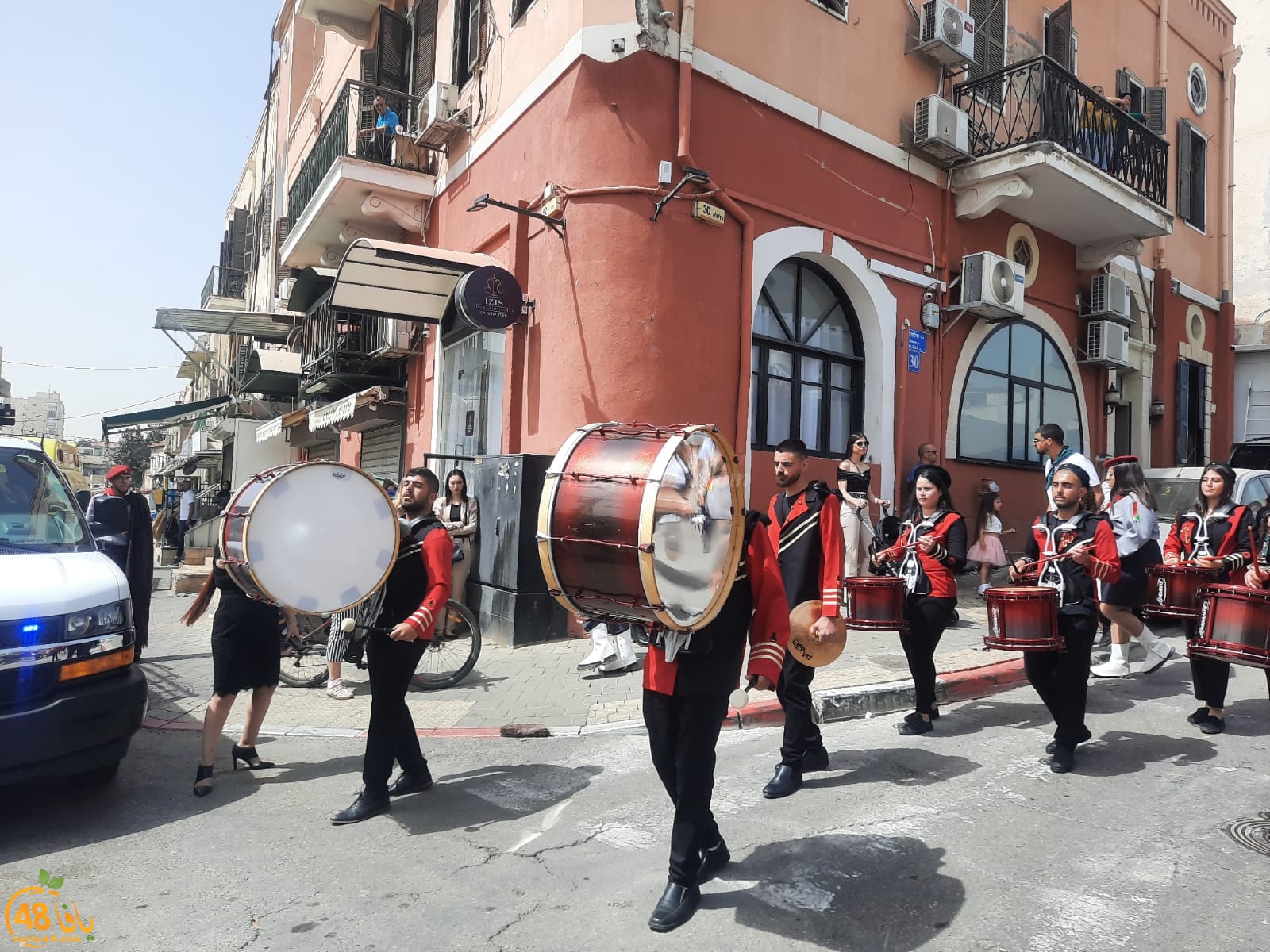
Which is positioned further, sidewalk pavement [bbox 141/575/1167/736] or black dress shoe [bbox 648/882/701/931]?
sidewalk pavement [bbox 141/575/1167/736]

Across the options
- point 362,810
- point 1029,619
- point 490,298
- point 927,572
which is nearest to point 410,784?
point 362,810

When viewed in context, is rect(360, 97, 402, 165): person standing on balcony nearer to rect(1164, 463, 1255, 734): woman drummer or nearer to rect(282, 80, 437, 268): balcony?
rect(282, 80, 437, 268): balcony

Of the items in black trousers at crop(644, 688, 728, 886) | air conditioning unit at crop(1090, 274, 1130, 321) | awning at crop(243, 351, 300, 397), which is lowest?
black trousers at crop(644, 688, 728, 886)

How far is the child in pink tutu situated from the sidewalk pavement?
2.53 m

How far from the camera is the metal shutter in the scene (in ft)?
48.2

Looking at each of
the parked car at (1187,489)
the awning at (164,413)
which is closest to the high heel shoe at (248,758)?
the parked car at (1187,489)

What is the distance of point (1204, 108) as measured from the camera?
57.5ft

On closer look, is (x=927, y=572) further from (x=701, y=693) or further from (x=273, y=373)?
(x=273, y=373)

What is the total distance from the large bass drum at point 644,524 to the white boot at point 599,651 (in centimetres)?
406

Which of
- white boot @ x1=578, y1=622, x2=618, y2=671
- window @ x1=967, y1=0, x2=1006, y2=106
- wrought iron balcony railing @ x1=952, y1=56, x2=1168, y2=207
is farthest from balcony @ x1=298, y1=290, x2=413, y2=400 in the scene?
window @ x1=967, y1=0, x2=1006, y2=106

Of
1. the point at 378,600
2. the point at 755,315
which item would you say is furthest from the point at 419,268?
the point at 378,600

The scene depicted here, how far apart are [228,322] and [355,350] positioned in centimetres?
647

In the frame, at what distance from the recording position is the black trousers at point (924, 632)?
18.1ft

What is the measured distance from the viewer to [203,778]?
4898mm
